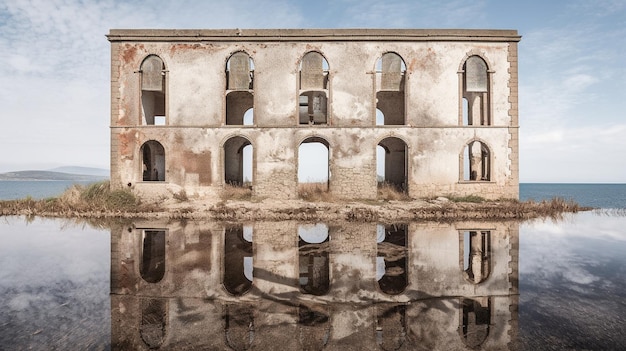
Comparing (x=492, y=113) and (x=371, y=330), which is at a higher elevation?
(x=492, y=113)

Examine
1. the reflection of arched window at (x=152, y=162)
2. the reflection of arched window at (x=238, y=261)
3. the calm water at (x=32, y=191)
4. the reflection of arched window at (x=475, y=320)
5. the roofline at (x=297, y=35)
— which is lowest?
the calm water at (x=32, y=191)

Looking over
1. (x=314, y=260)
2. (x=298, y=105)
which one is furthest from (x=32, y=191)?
(x=314, y=260)

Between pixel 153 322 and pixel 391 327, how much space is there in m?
2.84

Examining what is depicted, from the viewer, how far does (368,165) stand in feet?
52.5

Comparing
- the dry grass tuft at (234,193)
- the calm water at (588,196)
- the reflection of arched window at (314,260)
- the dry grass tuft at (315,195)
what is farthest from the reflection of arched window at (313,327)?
the calm water at (588,196)

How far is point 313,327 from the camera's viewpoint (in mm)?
3861

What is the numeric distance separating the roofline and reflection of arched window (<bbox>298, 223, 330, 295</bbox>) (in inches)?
408

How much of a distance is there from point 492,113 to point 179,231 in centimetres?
1501

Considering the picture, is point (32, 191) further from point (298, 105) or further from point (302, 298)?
point (302, 298)

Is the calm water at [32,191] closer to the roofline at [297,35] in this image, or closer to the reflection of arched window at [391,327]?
the roofline at [297,35]

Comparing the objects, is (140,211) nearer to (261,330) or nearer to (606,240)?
(261,330)

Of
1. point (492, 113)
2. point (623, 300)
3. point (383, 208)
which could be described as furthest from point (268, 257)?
point (492, 113)

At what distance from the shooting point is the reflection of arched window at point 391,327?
3.53 meters

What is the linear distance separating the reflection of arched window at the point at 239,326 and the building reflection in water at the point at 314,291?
1 centimetres
